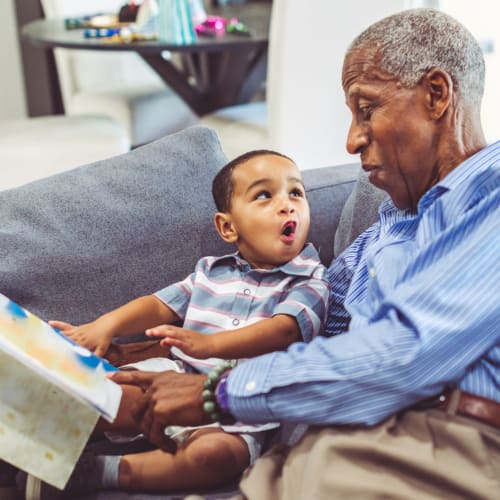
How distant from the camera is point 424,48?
1.24m

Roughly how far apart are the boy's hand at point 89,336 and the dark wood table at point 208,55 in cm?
211

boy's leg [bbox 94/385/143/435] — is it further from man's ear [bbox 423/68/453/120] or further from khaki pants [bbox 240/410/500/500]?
man's ear [bbox 423/68/453/120]

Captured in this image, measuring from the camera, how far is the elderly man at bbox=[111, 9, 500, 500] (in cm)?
104

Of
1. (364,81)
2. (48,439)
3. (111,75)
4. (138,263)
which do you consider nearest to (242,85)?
(111,75)

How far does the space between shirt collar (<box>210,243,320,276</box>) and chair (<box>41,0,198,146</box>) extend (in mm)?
2562

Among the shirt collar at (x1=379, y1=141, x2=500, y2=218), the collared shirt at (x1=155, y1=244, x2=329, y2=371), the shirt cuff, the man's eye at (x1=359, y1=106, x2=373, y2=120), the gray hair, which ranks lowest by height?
the collared shirt at (x1=155, y1=244, x2=329, y2=371)

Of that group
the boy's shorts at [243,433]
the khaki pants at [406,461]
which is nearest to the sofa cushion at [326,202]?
the boy's shorts at [243,433]

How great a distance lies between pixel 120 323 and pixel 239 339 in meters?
0.26

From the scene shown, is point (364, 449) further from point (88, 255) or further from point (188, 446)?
point (88, 255)

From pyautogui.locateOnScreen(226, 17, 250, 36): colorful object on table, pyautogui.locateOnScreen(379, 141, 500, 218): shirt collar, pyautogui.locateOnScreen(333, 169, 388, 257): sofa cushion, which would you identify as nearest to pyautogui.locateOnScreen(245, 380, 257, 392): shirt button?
pyautogui.locateOnScreen(379, 141, 500, 218): shirt collar

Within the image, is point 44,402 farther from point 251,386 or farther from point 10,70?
point 10,70

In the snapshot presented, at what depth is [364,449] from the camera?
106cm

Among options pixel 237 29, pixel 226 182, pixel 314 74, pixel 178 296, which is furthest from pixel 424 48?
pixel 237 29

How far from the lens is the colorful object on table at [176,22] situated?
11.1 ft
